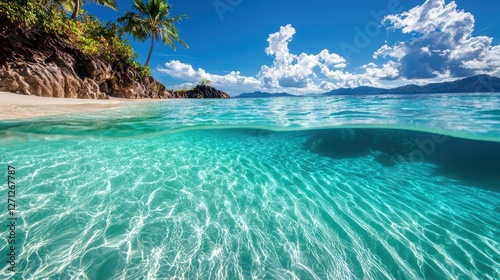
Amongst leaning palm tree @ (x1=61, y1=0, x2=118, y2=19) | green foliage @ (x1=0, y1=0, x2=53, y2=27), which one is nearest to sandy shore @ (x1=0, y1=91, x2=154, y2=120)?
green foliage @ (x1=0, y1=0, x2=53, y2=27)

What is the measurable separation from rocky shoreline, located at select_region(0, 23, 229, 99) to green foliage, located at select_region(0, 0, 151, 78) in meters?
1.00

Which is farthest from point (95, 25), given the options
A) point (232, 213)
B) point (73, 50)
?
point (232, 213)

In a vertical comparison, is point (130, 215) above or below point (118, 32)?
below

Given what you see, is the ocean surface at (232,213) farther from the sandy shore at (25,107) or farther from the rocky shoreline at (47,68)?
the rocky shoreline at (47,68)

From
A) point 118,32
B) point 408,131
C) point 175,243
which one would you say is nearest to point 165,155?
point 175,243

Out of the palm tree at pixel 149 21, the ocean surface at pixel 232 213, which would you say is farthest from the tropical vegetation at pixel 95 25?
the ocean surface at pixel 232 213

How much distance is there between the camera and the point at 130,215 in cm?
352

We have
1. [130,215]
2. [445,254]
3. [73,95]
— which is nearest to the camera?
[445,254]

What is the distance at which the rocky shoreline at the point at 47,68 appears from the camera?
13.1 meters

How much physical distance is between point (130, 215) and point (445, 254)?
16.8 feet

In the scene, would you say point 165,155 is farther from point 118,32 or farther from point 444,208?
point 118,32

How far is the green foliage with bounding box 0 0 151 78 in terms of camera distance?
528 inches

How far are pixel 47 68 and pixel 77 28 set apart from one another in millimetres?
8735

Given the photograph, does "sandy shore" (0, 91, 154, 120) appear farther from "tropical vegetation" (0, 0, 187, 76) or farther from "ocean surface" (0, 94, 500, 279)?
"tropical vegetation" (0, 0, 187, 76)
